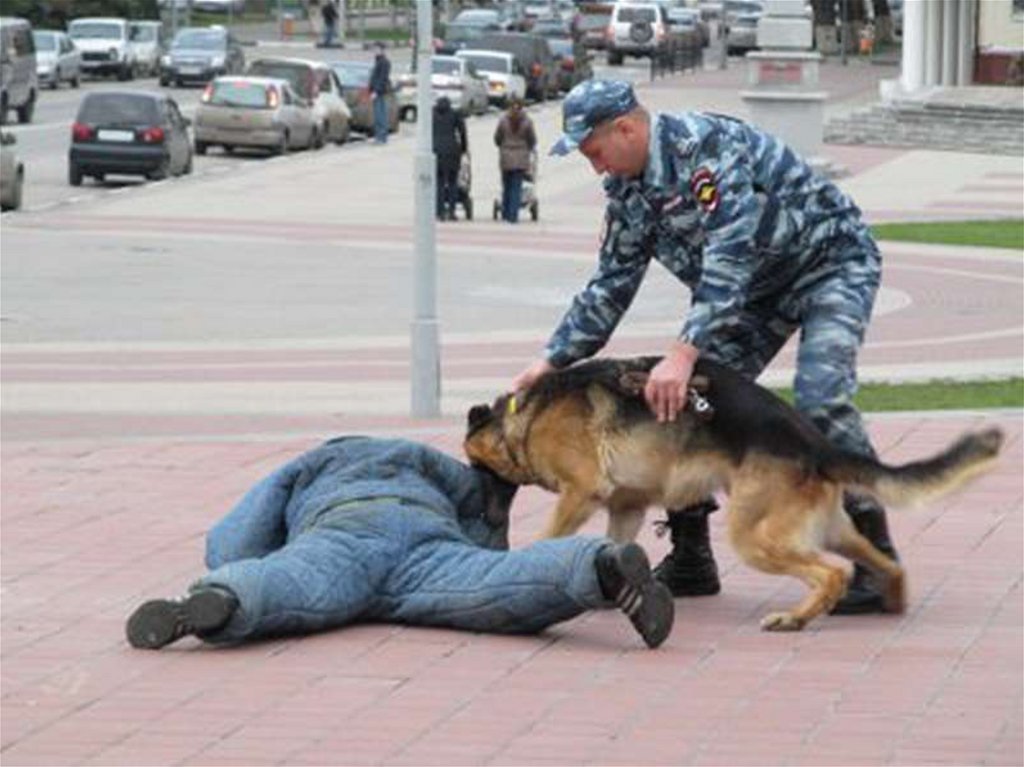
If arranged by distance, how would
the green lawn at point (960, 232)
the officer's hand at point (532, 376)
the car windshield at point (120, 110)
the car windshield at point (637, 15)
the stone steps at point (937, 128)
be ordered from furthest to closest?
the car windshield at point (637, 15)
the stone steps at point (937, 128)
the car windshield at point (120, 110)
the green lawn at point (960, 232)
the officer's hand at point (532, 376)

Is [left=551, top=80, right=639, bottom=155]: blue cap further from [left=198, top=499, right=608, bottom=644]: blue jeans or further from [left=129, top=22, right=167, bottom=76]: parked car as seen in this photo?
[left=129, top=22, right=167, bottom=76]: parked car

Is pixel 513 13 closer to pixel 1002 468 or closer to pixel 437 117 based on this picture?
pixel 437 117

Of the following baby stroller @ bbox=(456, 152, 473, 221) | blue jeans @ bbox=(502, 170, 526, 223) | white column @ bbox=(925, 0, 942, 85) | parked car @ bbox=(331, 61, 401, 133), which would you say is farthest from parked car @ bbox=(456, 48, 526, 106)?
blue jeans @ bbox=(502, 170, 526, 223)

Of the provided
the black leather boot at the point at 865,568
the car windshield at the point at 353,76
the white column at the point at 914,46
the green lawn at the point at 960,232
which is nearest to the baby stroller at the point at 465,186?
the green lawn at the point at 960,232

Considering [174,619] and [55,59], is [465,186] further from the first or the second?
[55,59]

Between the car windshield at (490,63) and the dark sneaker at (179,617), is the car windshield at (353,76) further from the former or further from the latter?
the dark sneaker at (179,617)

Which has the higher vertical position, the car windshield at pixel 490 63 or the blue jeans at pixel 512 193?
the blue jeans at pixel 512 193

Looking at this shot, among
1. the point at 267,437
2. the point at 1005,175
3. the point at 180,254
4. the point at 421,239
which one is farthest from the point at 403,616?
the point at 1005,175

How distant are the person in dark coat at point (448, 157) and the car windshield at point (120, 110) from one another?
899 centimetres

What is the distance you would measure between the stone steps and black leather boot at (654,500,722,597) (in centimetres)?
4115

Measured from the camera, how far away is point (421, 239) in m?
17.6

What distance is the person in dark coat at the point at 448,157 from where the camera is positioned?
3622cm

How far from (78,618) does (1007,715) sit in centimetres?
318

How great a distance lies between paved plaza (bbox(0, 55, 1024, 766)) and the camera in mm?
8367
